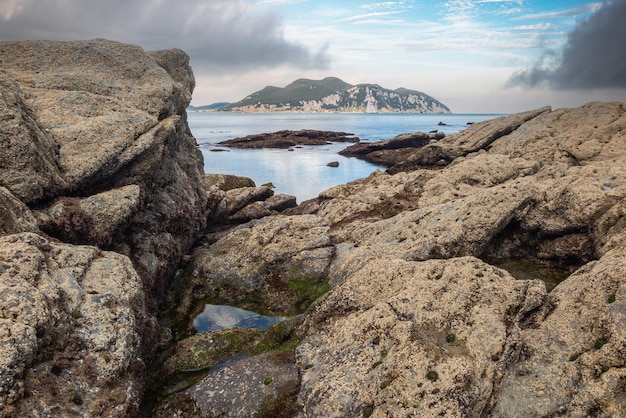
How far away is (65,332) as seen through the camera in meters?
18.3

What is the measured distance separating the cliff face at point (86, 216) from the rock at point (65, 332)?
5 centimetres

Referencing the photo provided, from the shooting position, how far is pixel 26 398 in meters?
15.0

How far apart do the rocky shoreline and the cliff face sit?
13cm

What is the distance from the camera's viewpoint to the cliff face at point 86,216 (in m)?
17.0

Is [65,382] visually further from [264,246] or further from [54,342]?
[264,246]

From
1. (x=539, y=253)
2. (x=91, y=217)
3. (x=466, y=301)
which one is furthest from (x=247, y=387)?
(x=539, y=253)

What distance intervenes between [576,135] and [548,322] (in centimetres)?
5272

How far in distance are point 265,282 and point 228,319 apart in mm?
5322

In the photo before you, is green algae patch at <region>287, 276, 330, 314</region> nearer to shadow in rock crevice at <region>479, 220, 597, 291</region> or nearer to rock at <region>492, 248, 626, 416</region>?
shadow in rock crevice at <region>479, 220, 597, 291</region>

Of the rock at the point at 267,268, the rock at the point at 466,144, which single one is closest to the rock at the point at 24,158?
the rock at the point at 267,268

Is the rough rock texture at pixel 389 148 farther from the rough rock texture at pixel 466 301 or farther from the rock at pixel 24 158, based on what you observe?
the rock at pixel 24 158

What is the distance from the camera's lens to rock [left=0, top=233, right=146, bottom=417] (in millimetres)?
15469

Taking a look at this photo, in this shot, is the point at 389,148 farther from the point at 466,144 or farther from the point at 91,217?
the point at 91,217

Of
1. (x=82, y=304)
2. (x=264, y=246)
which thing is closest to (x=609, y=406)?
(x=82, y=304)
